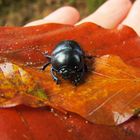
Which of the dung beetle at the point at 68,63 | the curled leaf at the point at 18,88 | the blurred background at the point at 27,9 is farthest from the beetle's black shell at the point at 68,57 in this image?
the blurred background at the point at 27,9

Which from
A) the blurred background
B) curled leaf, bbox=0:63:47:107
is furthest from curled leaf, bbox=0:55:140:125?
the blurred background

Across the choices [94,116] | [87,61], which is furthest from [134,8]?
[94,116]

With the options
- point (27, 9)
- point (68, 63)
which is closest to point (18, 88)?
point (68, 63)

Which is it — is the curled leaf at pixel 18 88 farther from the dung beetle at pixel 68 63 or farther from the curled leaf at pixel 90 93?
the dung beetle at pixel 68 63

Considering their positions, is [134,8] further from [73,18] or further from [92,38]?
[92,38]

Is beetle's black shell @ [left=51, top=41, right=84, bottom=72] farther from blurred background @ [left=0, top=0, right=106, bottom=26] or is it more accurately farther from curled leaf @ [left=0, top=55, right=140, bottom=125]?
blurred background @ [left=0, top=0, right=106, bottom=26]
